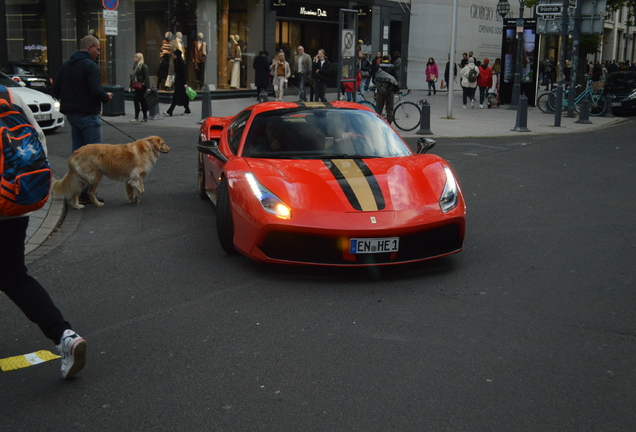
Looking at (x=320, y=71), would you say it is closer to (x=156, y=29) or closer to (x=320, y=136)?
(x=156, y=29)

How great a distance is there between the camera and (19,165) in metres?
3.61

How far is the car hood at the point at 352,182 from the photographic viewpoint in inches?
226

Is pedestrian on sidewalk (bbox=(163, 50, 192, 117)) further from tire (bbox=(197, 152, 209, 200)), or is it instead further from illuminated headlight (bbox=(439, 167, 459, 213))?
illuminated headlight (bbox=(439, 167, 459, 213))

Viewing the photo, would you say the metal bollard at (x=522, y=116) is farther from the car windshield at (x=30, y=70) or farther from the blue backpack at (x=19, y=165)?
the blue backpack at (x=19, y=165)

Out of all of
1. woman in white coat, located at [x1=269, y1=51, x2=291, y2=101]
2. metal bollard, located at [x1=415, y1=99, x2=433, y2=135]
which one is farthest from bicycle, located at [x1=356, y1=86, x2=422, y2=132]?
woman in white coat, located at [x1=269, y1=51, x2=291, y2=101]

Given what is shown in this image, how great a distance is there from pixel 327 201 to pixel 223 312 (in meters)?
1.30

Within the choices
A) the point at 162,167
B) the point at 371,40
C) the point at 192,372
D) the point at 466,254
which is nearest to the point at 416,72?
the point at 371,40

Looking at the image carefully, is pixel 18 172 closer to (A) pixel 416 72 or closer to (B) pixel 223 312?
(B) pixel 223 312

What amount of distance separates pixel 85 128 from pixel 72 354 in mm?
5628

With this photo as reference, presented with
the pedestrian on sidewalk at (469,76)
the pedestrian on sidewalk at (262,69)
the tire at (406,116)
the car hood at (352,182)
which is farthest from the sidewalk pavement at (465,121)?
the car hood at (352,182)

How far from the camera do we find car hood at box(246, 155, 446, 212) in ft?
18.8

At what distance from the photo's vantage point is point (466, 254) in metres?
6.52

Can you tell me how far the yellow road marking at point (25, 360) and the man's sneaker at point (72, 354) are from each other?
0.38 metres

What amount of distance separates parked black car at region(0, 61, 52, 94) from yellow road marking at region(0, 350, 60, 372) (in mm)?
17837
